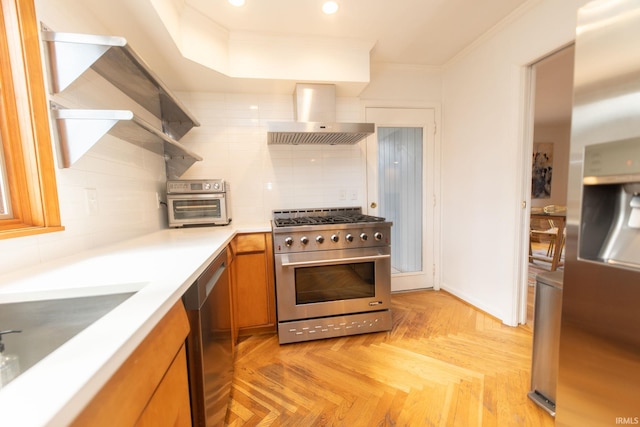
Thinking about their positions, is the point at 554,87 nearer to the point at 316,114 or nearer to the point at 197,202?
the point at 316,114

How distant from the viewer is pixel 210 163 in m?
2.37

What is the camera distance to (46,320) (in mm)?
660

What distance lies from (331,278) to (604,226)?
58.3 inches

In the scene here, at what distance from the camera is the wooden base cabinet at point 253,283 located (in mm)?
1920

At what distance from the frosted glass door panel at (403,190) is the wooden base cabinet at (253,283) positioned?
4.63 feet

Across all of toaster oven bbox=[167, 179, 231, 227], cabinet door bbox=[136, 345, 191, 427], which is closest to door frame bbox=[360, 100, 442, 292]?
toaster oven bbox=[167, 179, 231, 227]

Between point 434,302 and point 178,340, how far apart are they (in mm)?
2459

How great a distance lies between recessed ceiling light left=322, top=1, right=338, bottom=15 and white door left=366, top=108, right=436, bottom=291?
3.30 feet

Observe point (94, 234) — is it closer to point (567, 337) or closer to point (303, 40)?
point (303, 40)

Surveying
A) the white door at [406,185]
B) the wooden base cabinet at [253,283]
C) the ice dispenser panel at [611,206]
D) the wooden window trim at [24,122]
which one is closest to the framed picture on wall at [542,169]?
the white door at [406,185]

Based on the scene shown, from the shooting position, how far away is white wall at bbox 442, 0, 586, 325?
1815 millimetres

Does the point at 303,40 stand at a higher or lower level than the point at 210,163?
higher

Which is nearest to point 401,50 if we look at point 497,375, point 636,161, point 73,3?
point 636,161

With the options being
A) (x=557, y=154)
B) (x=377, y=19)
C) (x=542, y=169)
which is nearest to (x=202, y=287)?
(x=377, y=19)
